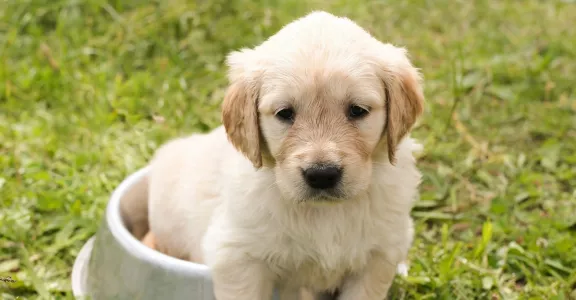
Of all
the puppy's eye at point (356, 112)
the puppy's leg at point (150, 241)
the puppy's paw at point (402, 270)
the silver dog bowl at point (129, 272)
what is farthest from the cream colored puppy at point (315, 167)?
the puppy's leg at point (150, 241)

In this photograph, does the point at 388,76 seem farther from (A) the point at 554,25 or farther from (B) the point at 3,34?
(A) the point at 554,25

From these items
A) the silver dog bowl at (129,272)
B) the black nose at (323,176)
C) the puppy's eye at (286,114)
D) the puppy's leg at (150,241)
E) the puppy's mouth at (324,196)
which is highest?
the puppy's eye at (286,114)

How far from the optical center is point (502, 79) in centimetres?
564

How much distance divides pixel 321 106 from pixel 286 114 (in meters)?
0.14

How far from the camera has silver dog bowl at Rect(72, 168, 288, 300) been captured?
9.52ft

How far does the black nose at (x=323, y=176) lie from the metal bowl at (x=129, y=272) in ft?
2.28

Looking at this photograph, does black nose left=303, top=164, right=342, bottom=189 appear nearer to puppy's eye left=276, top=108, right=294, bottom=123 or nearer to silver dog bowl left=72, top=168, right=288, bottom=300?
puppy's eye left=276, top=108, right=294, bottom=123

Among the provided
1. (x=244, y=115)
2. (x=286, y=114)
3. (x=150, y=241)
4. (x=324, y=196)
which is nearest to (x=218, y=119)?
(x=150, y=241)

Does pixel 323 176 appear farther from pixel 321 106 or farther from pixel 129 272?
pixel 129 272

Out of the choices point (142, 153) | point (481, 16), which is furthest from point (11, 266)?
point (481, 16)

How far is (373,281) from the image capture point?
9.17 ft

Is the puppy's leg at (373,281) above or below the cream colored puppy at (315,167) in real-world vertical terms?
below

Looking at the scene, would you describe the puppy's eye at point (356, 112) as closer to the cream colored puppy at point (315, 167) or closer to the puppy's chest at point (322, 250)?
the cream colored puppy at point (315, 167)

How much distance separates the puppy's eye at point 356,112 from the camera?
250cm
